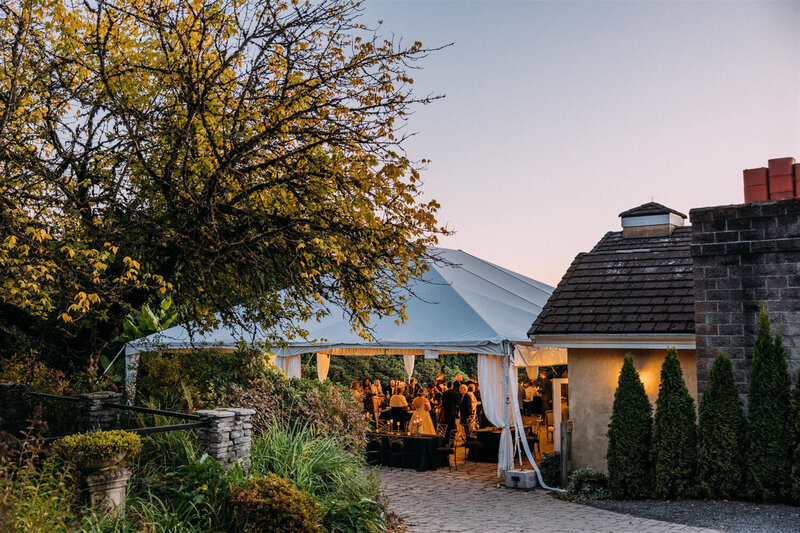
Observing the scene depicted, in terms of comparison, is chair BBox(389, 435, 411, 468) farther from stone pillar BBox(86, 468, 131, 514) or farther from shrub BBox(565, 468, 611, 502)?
stone pillar BBox(86, 468, 131, 514)

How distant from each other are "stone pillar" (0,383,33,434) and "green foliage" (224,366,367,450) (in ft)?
12.2

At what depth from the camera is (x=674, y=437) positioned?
413 inches

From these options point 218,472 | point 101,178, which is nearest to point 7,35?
point 101,178

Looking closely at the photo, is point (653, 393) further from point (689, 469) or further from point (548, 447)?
point (548, 447)

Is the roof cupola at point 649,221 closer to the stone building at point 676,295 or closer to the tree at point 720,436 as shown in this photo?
the stone building at point 676,295

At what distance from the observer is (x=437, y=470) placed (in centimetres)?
1460

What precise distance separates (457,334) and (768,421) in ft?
17.9

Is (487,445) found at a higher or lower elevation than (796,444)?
lower

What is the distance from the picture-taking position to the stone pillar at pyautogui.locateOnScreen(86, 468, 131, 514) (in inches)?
266

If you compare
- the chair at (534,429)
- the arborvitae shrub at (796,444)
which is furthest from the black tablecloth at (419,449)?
the arborvitae shrub at (796,444)

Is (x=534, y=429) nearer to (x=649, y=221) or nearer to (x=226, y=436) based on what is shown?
(x=649, y=221)

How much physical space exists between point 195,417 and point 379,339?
638cm

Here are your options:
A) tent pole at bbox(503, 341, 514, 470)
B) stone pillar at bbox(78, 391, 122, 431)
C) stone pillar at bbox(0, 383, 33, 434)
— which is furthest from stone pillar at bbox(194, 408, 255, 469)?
tent pole at bbox(503, 341, 514, 470)

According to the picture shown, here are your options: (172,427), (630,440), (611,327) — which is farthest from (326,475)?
(611,327)
